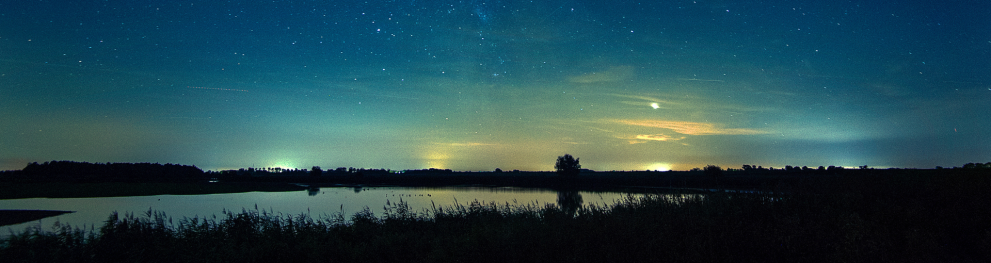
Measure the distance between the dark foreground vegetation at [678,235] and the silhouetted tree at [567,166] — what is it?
77962 mm

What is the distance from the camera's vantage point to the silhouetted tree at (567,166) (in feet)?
307

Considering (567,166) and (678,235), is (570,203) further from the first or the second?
(567,166)

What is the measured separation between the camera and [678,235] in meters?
8.50

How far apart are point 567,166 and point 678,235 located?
8612 cm

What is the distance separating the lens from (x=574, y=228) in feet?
30.8

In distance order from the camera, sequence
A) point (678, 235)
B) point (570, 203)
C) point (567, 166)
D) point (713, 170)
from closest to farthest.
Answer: point (678, 235), point (570, 203), point (713, 170), point (567, 166)

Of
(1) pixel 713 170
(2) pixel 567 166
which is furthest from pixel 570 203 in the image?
(2) pixel 567 166

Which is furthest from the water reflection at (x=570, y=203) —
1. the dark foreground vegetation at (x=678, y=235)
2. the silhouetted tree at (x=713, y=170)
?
the silhouetted tree at (x=713, y=170)

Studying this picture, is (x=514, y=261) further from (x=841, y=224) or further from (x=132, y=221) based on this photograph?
(x=132, y=221)

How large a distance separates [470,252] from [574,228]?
227cm

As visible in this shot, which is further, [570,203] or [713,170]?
[713,170]

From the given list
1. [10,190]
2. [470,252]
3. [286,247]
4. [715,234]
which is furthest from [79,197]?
[715,234]

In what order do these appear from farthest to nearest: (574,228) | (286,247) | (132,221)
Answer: (132,221)
(286,247)
(574,228)

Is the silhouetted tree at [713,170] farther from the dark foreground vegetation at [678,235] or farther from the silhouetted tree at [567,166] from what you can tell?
the dark foreground vegetation at [678,235]
